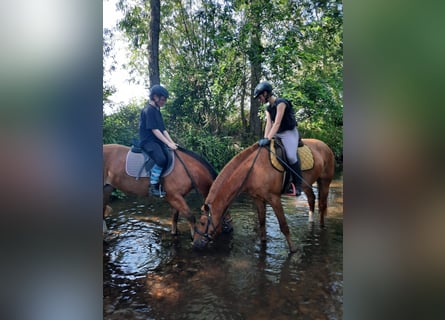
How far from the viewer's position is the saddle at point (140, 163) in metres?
2.36

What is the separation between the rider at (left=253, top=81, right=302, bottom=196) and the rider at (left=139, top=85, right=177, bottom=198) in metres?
0.77

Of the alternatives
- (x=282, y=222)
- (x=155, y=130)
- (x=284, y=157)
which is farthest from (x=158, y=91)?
(x=282, y=222)

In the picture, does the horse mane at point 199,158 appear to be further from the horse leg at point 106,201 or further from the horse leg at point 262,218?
the horse leg at point 106,201

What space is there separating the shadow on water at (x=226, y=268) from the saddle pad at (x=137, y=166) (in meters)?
0.23

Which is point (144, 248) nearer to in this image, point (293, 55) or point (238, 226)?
point (238, 226)

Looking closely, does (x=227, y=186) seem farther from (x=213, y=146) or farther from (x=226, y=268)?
(x=226, y=268)

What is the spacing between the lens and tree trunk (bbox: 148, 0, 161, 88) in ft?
7.42

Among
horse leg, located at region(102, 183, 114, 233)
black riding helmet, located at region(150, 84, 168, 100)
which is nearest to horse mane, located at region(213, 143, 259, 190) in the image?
black riding helmet, located at region(150, 84, 168, 100)

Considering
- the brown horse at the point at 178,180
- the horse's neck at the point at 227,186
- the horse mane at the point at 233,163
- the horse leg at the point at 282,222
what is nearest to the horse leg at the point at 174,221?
the brown horse at the point at 178,180

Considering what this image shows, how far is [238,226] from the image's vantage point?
235cm

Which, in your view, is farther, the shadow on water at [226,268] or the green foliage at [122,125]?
the green foliage at [122,125]

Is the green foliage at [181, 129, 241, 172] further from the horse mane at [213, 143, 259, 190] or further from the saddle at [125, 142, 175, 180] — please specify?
the saddle at [125, 142, 175, 180]

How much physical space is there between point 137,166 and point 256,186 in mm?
1035
